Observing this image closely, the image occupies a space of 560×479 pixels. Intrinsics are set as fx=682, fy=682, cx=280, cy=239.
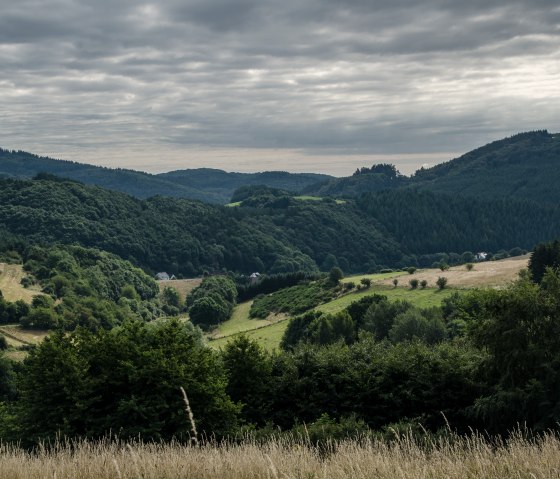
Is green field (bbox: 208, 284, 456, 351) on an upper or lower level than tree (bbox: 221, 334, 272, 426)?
lower

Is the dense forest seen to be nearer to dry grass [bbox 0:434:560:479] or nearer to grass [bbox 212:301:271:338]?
dry grass [bbox 0:434:560:479]

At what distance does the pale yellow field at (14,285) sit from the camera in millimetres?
160500

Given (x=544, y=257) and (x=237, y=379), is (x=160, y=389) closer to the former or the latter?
(x=237, y=379)

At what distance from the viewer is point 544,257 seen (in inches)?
→ 4547

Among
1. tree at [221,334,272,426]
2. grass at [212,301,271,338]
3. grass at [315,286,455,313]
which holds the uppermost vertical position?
tree at [221,334,272,426]

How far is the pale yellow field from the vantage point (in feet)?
527

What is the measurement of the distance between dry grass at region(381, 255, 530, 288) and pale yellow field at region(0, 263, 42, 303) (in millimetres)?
84932

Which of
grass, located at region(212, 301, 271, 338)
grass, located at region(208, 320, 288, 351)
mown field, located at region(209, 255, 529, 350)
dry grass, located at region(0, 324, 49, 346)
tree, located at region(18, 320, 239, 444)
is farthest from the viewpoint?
grass, located at region(212, 301, 271, 338)

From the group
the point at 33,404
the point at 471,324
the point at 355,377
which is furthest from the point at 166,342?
the point at 471,324

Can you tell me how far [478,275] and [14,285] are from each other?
367 ft

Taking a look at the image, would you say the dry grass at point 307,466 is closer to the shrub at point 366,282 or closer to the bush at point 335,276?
the shrub at point 366,282

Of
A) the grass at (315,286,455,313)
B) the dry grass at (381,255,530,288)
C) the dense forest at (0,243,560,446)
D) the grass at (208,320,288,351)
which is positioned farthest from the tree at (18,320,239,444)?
the dry grass at (381,255,530,288)

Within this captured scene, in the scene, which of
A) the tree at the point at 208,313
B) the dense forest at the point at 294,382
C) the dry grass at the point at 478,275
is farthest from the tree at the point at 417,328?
the tree at the point at 208,313

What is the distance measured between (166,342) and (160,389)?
412 cm
